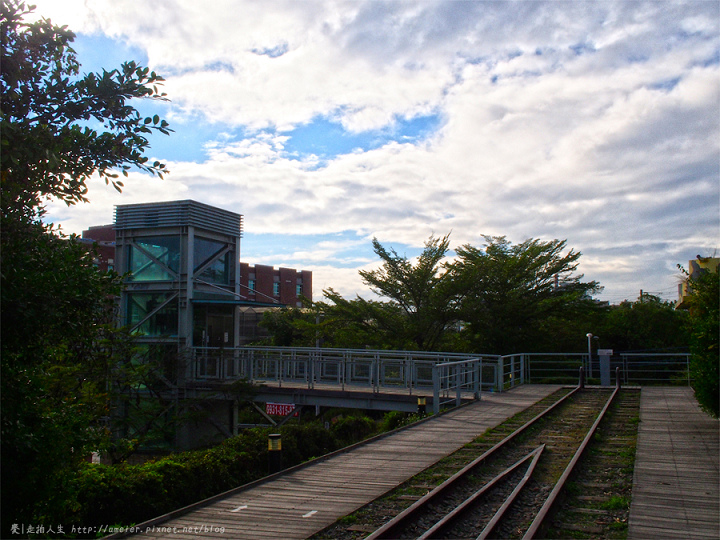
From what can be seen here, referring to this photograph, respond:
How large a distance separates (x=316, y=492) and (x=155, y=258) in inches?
654

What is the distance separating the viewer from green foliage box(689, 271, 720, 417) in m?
11.8

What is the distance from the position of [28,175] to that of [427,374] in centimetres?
1443

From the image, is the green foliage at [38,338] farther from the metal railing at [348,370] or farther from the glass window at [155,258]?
the glass window at [155,258]

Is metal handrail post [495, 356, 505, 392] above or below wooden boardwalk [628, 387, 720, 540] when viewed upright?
above

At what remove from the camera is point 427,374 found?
1880cm

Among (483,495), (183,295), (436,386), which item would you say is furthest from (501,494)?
(183,295)

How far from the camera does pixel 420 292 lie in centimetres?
2992

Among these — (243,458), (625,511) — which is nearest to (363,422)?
(243,458)

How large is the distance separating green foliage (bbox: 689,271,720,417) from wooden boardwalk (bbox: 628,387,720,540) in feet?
2.59

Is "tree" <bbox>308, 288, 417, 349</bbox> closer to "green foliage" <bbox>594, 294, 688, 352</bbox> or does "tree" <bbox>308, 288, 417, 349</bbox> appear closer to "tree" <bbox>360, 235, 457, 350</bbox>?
"tree" <bbox>360, 235, 457, 350</bbox>

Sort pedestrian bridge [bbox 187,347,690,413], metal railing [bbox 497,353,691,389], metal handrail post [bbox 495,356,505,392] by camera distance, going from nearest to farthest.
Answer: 1. pedestrian bridge [bbox 187,347,690,413]
2. metal handrail post [bbox 495,356,505,392]
3. metal railing [bbox 497,353,691,389]

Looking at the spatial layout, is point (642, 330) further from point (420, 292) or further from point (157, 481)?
point (157, 481)

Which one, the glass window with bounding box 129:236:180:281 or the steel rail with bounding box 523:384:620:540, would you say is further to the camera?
the glass window with bounding box 129:236:180:281

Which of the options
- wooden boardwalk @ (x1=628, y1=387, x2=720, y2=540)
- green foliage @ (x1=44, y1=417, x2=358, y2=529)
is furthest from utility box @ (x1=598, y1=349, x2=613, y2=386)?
green foliage @ (x1=44, y1=417, x2=358, y2=529)
